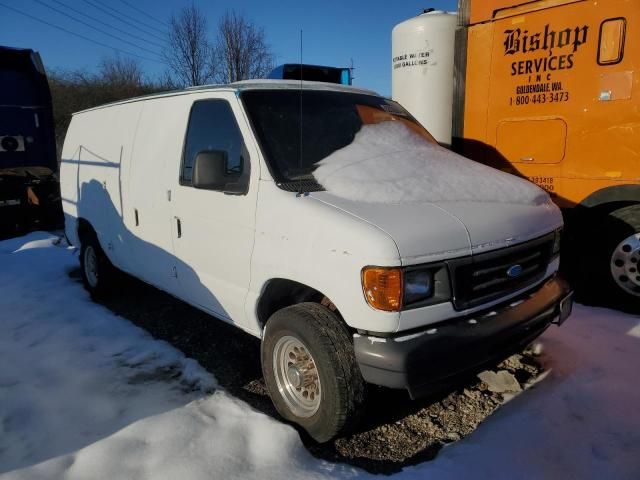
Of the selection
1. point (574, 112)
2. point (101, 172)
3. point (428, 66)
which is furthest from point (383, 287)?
point (428, 66)

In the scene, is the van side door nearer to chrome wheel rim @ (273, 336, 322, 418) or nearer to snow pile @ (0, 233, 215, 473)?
chrome wheel rim @ (273, 336, 322, 418)

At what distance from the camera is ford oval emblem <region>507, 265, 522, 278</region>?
8.82ft

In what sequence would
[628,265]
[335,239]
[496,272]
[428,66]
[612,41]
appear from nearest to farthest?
[335,239] → [496,272] → [612,41] → [628,265] → [428,66]

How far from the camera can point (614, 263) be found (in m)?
4.56

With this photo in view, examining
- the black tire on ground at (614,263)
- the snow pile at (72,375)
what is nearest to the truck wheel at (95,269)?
the snow pile at (72,375)

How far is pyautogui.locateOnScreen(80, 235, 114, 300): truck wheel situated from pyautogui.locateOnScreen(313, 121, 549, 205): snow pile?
319 centimetres

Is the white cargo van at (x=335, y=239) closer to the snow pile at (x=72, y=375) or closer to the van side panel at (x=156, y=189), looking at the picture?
the van side panel at (x=156, y=189)

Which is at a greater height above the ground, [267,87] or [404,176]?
[267,87]

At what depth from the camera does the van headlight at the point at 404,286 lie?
2.28 metres

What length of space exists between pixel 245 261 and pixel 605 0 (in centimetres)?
404

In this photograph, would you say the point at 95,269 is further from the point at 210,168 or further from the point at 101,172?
the point at 210,168

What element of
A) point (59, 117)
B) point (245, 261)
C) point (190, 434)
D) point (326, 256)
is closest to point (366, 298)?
point (326, 256)

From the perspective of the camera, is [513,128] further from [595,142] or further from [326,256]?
[326,256]

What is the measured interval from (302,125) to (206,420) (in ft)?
6.56
